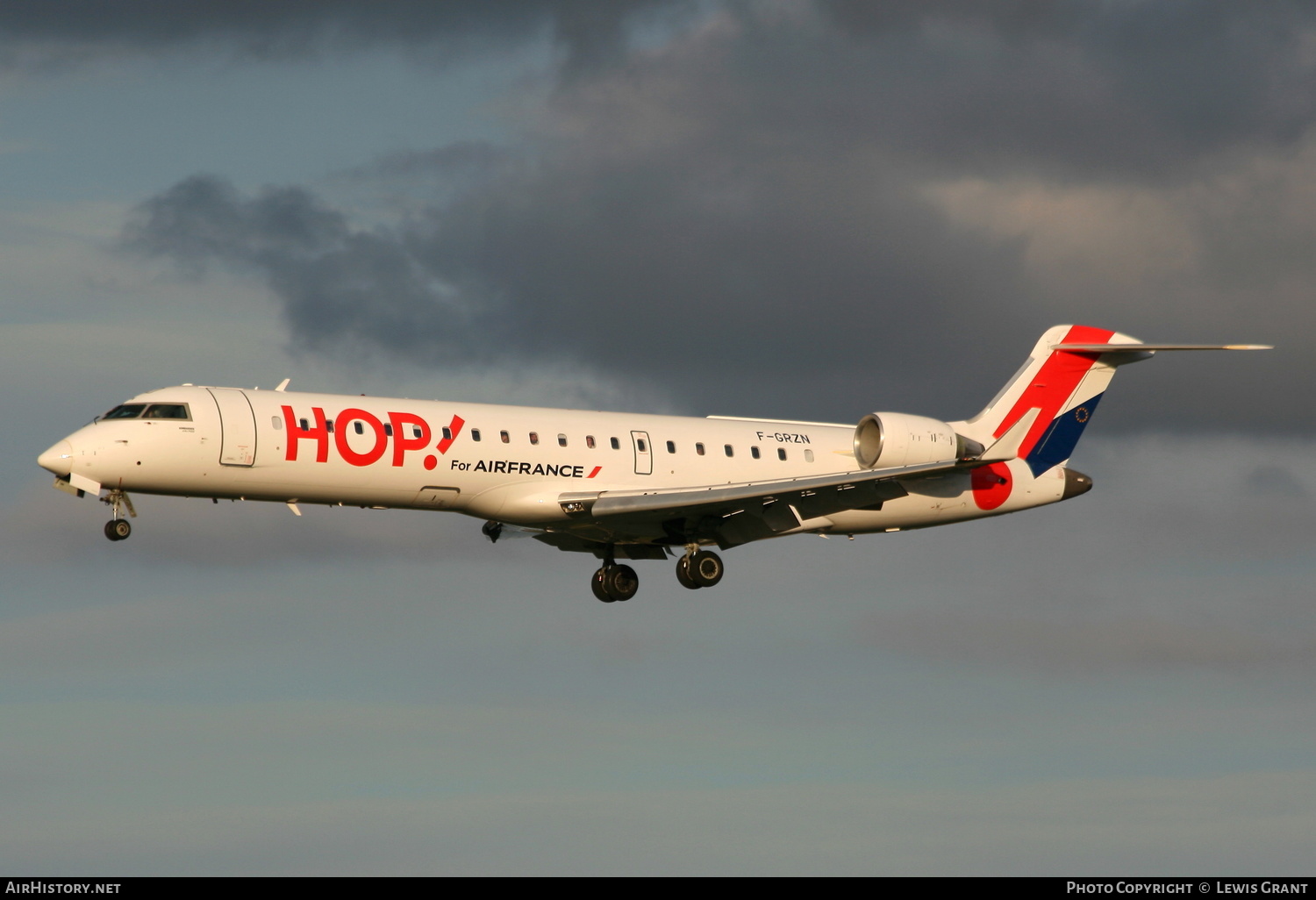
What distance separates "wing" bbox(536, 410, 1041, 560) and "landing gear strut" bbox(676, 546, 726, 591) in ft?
1.45

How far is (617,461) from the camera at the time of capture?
132 feet

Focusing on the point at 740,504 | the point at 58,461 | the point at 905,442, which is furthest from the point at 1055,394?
the point at 58,461

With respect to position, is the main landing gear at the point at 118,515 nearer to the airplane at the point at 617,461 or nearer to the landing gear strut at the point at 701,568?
the airplane at the point at 617,461

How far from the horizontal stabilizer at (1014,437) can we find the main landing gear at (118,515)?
20.6m

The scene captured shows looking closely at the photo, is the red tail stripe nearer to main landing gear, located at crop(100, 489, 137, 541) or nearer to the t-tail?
the t-tail

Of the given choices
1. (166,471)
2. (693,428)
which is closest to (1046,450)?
(693,428)

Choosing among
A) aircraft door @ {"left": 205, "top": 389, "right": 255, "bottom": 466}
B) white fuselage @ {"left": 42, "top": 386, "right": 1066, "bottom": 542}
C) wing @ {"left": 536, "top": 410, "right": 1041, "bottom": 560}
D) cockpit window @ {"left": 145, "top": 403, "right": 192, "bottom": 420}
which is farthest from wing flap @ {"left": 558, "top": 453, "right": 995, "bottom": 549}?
cockpit window @ {"left": 145, "top": 403, "right": 192, "bottom": 420}

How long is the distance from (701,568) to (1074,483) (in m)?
10.4

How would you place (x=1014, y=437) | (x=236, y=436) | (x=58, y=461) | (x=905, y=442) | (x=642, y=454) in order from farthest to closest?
(x=1014, y=437) → (x=905, y=442) → (x=642, y=454) → (x=236, y=436) → (x=58, y=461)

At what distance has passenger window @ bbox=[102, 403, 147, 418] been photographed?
3650 cm

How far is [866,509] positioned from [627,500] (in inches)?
259

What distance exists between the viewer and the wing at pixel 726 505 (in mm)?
38938

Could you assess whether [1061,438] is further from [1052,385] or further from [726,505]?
[726,505]

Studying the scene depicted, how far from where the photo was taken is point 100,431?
36156mm
